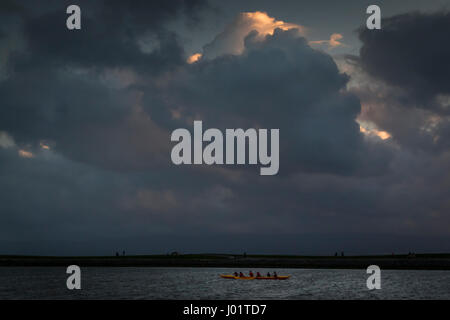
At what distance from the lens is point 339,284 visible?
6862 centimetres

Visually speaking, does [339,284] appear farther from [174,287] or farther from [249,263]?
[249,263]

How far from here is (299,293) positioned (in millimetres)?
56938

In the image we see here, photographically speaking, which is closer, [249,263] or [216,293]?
[216,293]
